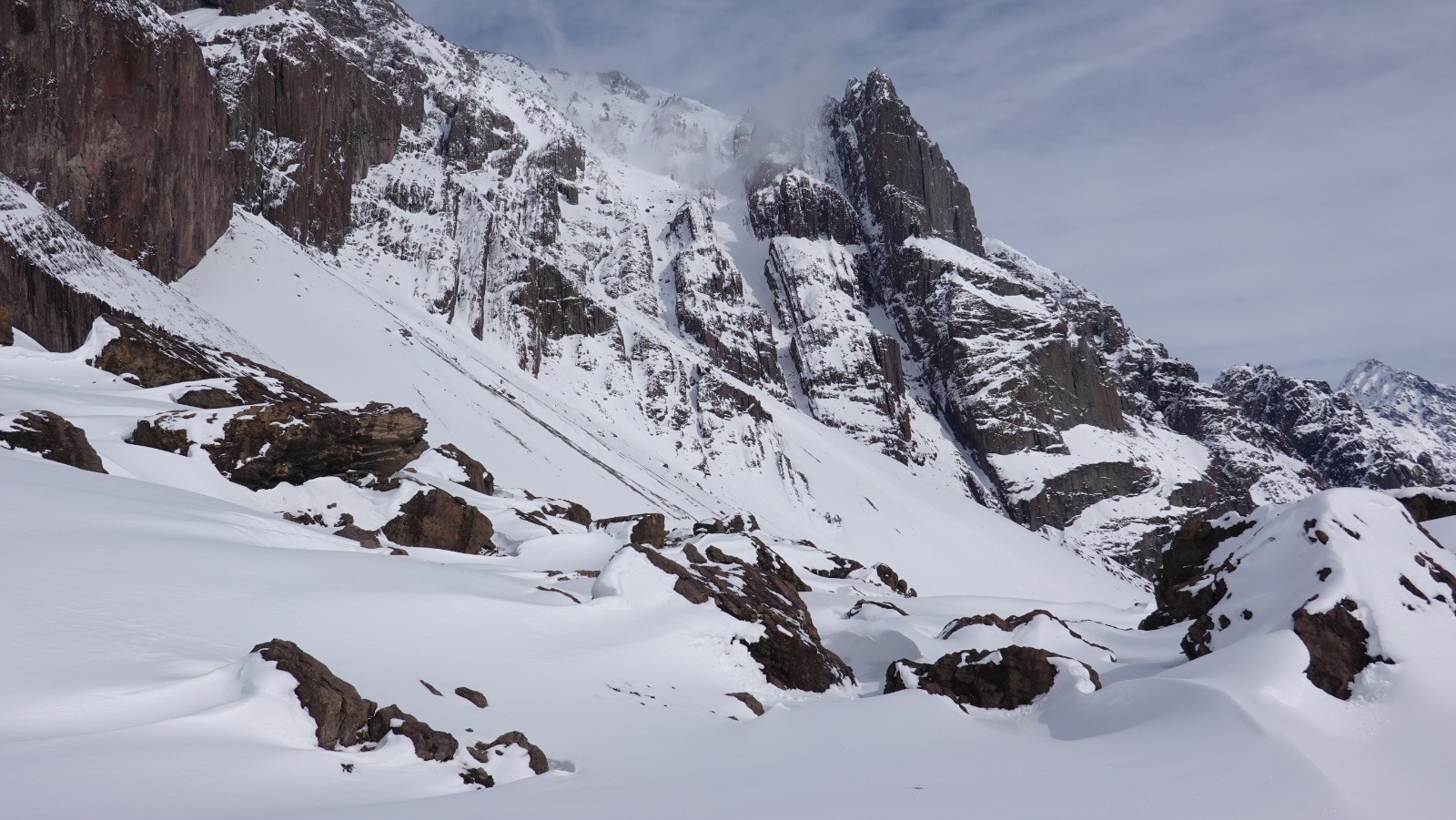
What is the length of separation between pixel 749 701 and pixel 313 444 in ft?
60.0

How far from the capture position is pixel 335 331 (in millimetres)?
70188

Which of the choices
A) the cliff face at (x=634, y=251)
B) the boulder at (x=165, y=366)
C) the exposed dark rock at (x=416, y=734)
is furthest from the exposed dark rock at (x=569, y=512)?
the cliff face at (x=634, y=251)

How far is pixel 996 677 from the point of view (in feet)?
45.9

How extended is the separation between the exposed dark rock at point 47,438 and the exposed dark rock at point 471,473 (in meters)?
17.0

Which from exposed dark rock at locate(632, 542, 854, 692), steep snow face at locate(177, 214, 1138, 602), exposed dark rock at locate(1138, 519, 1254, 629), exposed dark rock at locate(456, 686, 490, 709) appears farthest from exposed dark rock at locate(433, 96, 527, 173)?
→ exposed dark rock at locate(456, 686, 490, 709)

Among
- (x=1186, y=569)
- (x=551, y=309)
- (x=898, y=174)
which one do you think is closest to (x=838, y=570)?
(x=1186, y=569)

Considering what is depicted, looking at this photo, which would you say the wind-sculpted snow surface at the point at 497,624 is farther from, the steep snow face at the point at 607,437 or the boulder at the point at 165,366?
the steep snow face at the point at 607,437

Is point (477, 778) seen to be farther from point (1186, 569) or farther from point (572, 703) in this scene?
point (1186, 569)

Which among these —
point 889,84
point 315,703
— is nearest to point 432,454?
point 315,703

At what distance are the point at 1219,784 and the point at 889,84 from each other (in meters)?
197

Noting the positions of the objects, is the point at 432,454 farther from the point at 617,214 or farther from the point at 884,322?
the point at 884,322

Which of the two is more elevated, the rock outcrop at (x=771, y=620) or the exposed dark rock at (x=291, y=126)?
the exposed dark rock at (x=291, y=126)

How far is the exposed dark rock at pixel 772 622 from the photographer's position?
1662cm

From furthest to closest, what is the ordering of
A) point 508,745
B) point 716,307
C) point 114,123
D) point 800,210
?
point 800,210 < point 716,307 < point 114,123 < point 508,745
